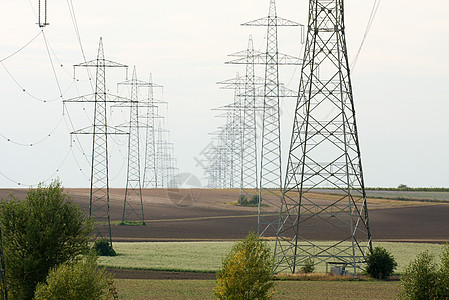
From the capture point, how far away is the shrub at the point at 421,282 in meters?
29.3

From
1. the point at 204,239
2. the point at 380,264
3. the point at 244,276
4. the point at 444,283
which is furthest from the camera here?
the point at 204,239

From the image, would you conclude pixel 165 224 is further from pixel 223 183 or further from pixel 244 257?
pixel 223 183

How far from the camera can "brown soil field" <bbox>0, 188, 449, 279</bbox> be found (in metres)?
76.1

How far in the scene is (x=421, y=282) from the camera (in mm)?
29375

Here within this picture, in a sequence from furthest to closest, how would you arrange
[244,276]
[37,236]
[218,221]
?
1. [218,221]
2. [37,236]
3. [244,276]

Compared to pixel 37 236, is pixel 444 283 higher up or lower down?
lower down

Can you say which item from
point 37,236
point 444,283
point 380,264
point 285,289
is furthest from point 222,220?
point 444,283

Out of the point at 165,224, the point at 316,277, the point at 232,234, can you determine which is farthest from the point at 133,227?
the point at 316,277

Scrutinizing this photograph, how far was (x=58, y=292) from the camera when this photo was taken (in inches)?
1077

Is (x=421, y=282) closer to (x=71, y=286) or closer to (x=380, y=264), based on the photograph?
(x=380, y=264)

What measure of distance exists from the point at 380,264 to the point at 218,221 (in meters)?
53.4

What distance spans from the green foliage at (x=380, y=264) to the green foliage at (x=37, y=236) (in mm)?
19241

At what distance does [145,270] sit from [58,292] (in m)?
21.9

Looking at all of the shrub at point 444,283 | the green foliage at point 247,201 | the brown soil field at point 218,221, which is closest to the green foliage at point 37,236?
the brown soil field at point 218,221
